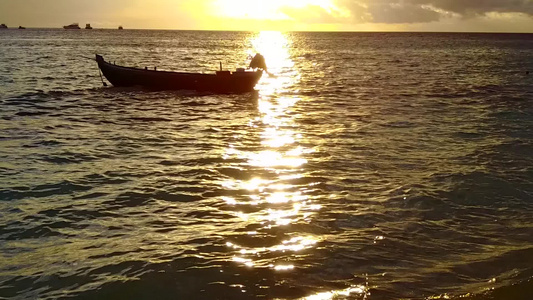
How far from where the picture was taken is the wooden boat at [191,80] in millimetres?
28984

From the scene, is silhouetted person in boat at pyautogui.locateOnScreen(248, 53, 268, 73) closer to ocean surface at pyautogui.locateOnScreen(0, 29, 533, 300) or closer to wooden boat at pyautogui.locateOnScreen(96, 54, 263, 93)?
wooden boat at pyautogui.locateOnScreen(96, 54, 263, 93)

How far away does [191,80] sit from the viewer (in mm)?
29141

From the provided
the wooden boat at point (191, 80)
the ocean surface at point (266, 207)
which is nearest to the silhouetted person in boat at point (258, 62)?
the wooden boat at point (191, 80)

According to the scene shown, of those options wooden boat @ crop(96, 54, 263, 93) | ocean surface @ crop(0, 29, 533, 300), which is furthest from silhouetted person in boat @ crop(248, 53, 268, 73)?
ocean surface @ crop(0, 29, 533, 300)

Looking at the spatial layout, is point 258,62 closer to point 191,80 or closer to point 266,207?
point 191,80

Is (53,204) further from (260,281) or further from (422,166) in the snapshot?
(422,166)

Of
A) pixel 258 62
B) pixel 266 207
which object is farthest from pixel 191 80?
pixel 266 207

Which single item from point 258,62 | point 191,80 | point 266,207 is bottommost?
point 266,207

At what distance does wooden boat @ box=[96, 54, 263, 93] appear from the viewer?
28984mm

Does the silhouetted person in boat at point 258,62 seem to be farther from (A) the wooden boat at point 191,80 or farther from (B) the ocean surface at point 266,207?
(B) the ocean surface at point 266,207

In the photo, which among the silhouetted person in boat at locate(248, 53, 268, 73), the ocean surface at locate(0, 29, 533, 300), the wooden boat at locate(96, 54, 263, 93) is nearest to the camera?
the ocean surface at locate(0, 29, 533, 300)

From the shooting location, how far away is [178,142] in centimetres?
1570

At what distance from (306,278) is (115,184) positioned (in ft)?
19.5

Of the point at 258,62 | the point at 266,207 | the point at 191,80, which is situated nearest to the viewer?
the point at 266,207
